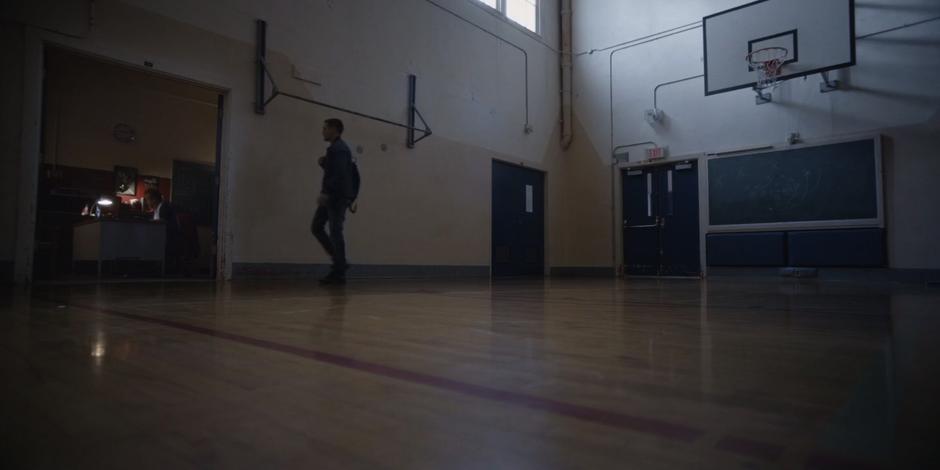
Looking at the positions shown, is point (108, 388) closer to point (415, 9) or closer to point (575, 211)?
point (415, 9)

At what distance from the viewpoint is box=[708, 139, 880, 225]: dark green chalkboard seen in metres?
5.43

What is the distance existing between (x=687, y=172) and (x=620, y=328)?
20.3 ft

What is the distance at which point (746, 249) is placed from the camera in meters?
6.10

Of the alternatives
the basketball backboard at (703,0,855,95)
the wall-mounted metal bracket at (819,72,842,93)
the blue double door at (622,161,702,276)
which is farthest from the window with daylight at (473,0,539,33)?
the wall-mounted metal bracket at (819,72,842,93)

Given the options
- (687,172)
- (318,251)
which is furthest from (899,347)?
(687,172)

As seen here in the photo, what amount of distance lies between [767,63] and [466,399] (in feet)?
21.0

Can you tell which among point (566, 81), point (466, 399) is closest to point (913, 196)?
point (566, 81)

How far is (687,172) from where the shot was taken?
664cm

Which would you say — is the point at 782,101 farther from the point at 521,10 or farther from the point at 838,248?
the point at 521,10

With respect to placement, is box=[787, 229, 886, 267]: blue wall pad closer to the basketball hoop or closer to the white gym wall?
the white gym wall

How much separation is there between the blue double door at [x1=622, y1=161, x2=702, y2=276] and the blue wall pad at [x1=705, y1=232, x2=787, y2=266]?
9.5 inches

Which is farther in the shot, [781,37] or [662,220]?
[662,220]

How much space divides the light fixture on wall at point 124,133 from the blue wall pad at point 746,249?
807cm

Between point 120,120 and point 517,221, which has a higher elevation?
point 120,120
